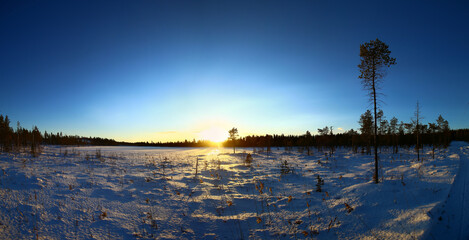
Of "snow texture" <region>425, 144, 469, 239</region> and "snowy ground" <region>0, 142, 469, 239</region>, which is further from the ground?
"snow texture" <region>425, 144, 469, 239</region>

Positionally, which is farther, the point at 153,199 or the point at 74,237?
the point at 153,199

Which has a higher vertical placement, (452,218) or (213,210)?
(452,218)

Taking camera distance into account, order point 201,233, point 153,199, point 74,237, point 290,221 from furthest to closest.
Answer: point 153,199 → point 290,221 → point 201,233 → point 74,237

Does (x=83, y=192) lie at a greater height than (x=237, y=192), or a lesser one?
greater

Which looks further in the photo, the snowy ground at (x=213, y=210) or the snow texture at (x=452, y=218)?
the snowy ground at (x=213, y=210)

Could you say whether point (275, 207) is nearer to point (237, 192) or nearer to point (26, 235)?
point (237, 192)

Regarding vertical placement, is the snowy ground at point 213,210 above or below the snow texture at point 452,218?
below

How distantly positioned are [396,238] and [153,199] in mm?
8822

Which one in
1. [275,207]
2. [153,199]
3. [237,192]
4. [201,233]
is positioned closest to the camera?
[201,233]

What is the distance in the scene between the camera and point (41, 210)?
5965 millimetres

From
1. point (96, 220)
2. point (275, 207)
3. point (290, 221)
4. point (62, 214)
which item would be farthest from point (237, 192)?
point (62, 214)

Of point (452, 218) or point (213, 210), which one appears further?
point (213, 210)

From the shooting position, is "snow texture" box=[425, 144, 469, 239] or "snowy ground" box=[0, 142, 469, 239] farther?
"snowy ground" box=[0, 142, 469, 239]

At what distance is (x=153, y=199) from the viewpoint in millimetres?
8328
